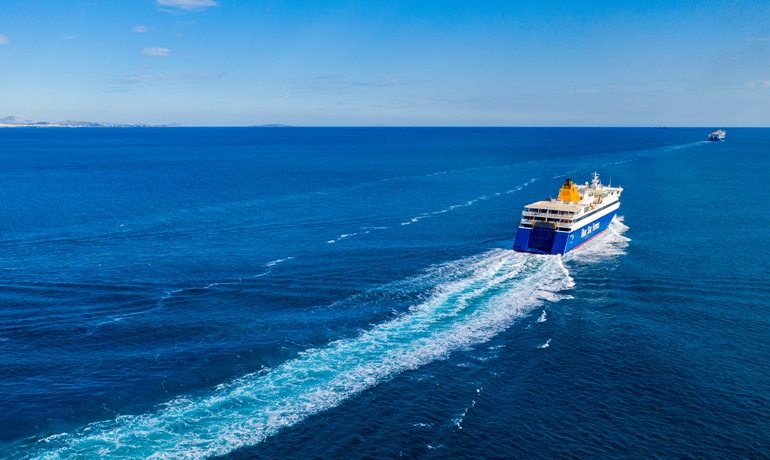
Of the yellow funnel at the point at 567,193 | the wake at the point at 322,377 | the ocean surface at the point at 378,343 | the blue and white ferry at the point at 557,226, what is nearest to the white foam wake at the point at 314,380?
the wake at the point at 322,377

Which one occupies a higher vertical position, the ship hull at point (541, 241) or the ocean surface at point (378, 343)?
the ship hull at point (541, 241)

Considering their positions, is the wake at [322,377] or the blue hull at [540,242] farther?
the blue hull at [540,242]

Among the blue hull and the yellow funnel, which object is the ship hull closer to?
the blue hull

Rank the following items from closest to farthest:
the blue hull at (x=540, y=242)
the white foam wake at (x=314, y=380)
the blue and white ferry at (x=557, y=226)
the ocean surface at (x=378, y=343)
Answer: the white foam wake at (x=314, y=380), the ocean surface at (x=378, y=343), the blue hull at (x=540, y=242), the blue and white ferry at (x=557, y=226)

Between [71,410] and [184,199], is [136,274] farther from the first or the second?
[184,199]

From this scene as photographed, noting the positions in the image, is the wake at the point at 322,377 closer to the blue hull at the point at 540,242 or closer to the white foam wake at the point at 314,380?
the white foam wake at the point at 314,380

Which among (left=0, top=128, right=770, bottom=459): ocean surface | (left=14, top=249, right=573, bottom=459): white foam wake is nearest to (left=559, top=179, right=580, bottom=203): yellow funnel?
(left=0, top=128, right=770, bottom=459): ocean surface

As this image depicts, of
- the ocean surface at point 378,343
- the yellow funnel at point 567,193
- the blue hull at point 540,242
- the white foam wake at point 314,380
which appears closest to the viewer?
the white foam wake at point 314,380
